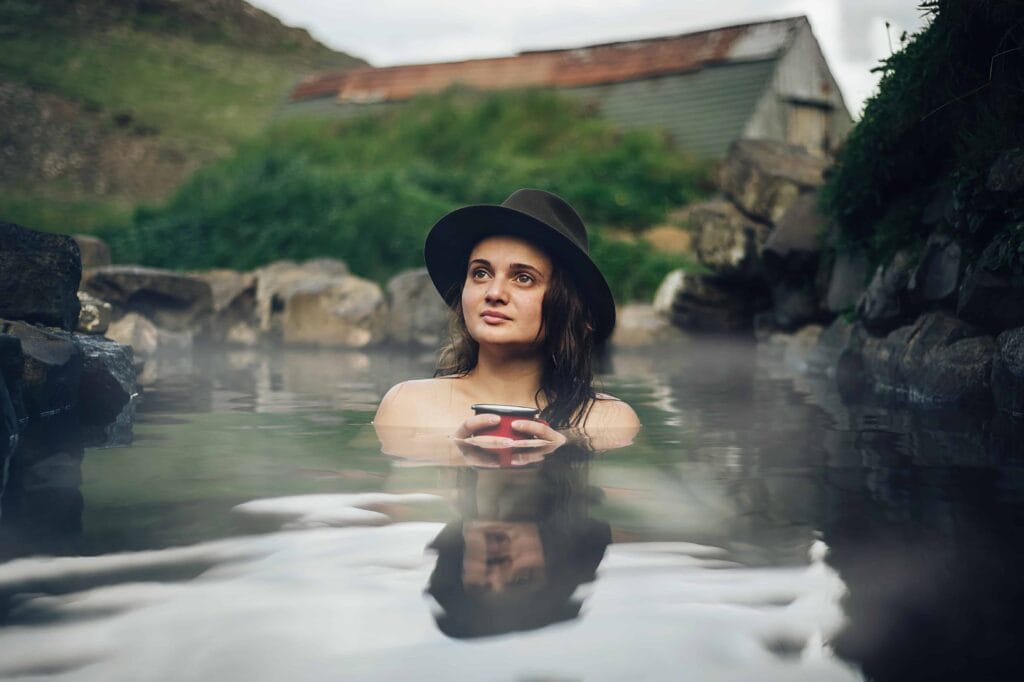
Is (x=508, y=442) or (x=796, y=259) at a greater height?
(x=796, y=259)

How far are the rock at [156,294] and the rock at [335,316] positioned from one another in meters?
1.16

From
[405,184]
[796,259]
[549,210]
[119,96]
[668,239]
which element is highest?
[119,96]

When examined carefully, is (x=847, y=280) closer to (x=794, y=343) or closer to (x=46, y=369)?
(x=794, y=343)

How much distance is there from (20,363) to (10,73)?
18.3 meters

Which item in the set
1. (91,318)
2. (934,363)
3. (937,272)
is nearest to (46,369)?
(91,318)

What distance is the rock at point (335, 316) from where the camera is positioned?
13422mm

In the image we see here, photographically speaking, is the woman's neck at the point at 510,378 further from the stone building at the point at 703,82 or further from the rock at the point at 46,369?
the stone building at the point at 703,82

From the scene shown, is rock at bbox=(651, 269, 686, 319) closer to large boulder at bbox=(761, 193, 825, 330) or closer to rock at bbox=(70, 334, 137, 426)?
large boulder at bbox=(761, 193, 825, 330)

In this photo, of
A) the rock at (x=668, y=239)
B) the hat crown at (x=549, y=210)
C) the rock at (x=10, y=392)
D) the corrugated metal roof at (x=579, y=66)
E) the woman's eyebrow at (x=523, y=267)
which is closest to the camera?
the rock at (x=10, y=392)

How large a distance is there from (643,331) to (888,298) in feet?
22.1

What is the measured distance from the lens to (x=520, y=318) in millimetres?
4090

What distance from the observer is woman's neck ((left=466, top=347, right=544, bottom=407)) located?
4363 mm

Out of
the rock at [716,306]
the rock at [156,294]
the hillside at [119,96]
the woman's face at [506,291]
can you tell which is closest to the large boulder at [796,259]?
the rock at [716,306]

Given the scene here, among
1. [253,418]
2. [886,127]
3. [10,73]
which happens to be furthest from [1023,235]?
[10,73]
